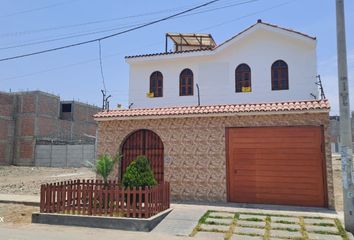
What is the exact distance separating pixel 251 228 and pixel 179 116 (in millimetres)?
5660

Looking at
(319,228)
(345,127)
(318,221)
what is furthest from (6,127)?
(345,127)

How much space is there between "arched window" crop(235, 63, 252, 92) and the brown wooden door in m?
5.66

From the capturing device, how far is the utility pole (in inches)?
324

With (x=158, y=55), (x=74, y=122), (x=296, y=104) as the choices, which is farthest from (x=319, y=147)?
(x=74, y=122)

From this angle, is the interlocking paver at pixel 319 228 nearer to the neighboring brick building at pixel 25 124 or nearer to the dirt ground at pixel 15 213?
the dirt ground at pixel 15 213

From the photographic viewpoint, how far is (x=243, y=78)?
16.6 meters

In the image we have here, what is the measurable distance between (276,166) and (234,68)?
268 inches

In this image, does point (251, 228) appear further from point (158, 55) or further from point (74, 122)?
point (74, 122)

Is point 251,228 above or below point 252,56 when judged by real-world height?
below

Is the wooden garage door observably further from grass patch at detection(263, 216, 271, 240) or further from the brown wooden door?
the brown wooden door

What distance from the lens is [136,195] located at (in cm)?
920

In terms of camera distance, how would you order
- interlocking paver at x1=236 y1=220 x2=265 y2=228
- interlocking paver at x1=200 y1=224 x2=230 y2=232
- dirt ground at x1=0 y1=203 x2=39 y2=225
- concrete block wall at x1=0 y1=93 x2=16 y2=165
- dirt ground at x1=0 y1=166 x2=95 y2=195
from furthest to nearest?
concrete block wall at x1=0 y1=93 x2=16 y2=165, dirt ground at x1=0 y1=166 x2=95 y2=195, dirt ground at x1=0 y1=203 x2=39 y2=225, interlocking paver at x1=236 y1=220 x2=265 y2=228, interlocking paver at x1=200 y1=224 x2=230 y2=232

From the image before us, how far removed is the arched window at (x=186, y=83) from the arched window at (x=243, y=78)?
2.49 meters

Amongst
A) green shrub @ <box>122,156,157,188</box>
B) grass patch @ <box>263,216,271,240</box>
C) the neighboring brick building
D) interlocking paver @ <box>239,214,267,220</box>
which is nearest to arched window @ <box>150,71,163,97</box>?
green shrub @ <box>122,156,157,188</box>
